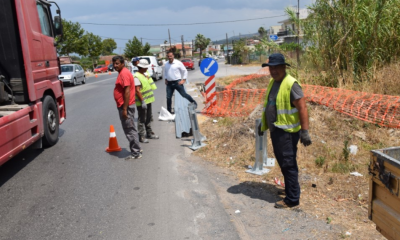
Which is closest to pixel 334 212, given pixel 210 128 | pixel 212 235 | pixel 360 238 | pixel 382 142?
pixel 360 238

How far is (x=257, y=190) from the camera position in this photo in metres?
5.04

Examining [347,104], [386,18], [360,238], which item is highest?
[386,18]

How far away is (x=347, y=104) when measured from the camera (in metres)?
8.66

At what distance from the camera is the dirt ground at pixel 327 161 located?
4.21 meters

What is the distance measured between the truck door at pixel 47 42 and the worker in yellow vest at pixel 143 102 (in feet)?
5.79

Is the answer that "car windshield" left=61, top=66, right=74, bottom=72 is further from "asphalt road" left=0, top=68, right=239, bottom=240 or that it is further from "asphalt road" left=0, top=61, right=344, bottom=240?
"asphalt road" left=0, top=61, right=344, bottom=240

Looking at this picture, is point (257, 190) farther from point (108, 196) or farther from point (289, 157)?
point (108, 196)

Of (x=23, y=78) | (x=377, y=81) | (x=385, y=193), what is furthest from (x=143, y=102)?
(x=377, y=81)

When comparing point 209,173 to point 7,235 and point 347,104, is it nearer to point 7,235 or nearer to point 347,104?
point 7,235

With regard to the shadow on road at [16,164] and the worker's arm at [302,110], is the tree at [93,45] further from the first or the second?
the worker's arm at [302,110]

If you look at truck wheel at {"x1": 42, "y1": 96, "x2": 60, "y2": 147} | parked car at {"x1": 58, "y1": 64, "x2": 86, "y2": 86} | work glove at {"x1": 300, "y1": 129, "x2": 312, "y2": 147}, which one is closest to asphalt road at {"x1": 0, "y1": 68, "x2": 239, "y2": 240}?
truck wheel at {"x1": 42, "y1": 96, "x2": 60, "y2": 147}

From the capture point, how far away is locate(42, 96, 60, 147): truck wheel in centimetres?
719

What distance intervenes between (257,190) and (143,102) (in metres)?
3.56

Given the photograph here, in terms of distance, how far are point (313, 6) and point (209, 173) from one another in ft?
28.2
